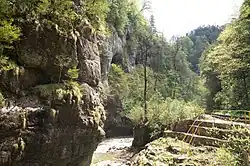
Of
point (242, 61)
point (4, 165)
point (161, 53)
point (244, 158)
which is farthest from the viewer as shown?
point (161, 53)

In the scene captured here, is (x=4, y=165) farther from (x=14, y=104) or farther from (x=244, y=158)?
(x=244, y=158)

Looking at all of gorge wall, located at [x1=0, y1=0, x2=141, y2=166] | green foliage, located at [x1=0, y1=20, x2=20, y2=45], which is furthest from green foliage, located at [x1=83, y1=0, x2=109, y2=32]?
green foliage, located at [x1=0, y1=20, x2=20, y2=45]

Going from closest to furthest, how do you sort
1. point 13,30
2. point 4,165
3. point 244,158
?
point 244,158 → point 4,165 → point 13,30

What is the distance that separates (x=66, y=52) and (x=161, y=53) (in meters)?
33.7

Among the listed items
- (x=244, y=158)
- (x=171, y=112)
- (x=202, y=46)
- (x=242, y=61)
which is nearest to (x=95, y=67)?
(x=171, y=112)

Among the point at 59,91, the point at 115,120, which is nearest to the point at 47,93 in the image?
the point at 59,91

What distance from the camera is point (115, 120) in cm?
2711

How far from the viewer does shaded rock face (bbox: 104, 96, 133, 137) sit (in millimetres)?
26647

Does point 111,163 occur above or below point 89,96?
below

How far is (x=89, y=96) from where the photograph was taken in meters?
12.4

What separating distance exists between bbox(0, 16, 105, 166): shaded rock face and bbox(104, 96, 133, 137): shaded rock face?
1394cm

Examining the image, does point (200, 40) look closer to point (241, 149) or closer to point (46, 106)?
point (46, 106)

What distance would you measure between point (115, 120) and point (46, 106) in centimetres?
1740

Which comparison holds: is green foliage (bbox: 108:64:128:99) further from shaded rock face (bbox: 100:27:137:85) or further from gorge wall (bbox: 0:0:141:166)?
gorge wall (bbox: 0:0:141:166)
